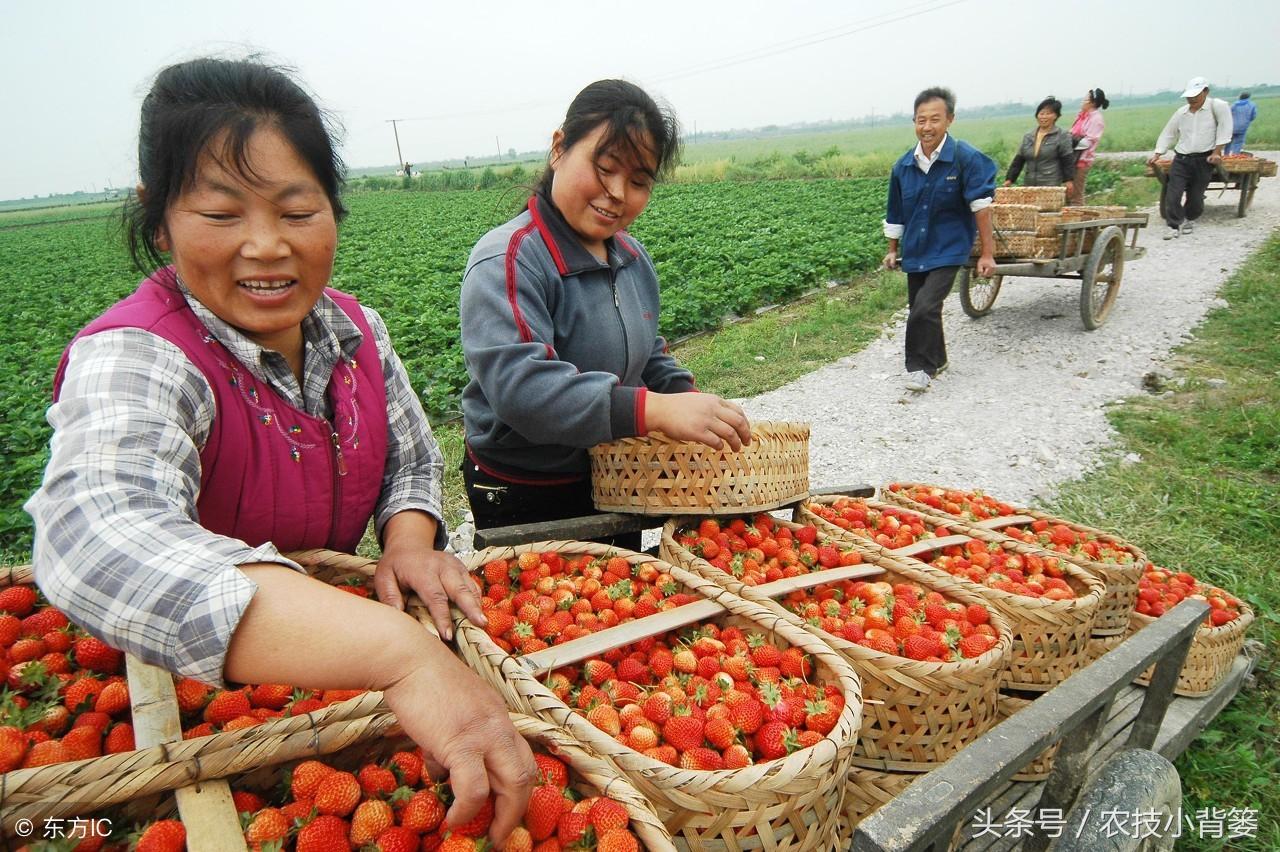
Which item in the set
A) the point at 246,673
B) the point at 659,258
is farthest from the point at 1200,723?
the point at 659,258

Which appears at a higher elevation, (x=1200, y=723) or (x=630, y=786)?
(x=630, y=786)

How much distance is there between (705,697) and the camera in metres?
1.60

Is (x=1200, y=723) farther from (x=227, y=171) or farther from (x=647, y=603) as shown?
(x=227, y=171)

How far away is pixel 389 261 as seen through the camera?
17312 millimetres

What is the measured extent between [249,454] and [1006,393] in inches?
246

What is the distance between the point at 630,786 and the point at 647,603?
0.66 meters

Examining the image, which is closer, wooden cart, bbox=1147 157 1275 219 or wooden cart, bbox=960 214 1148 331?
wooden cart, bbox=960 214 1148 331

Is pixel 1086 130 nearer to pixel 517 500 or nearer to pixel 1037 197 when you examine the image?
pixel 1037 197

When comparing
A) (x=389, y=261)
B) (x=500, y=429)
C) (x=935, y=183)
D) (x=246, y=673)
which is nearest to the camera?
(x=246, y=673)

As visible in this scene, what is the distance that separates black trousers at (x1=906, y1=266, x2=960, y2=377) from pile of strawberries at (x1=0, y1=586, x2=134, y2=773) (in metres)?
5.97

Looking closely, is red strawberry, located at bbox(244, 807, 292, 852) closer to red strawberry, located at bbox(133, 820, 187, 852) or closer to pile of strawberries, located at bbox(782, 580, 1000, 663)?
red strawberry, located at bbox(133, 820, 187, 852)

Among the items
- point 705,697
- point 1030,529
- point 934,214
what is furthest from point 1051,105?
point 705,697

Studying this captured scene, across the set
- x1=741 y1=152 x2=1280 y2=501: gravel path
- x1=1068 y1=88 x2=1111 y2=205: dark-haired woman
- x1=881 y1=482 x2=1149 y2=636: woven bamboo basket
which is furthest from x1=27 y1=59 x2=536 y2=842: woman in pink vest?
x1=1068 y1=88 x2=1111 y2=205: dark-haired woman

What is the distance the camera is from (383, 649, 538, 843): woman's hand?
3.03 ft
